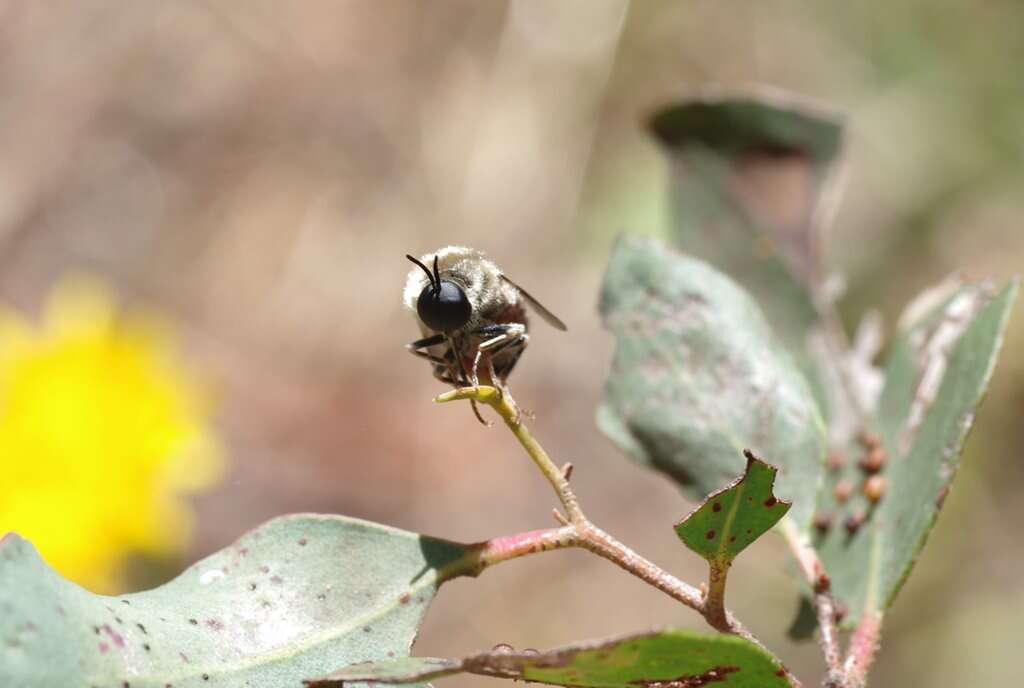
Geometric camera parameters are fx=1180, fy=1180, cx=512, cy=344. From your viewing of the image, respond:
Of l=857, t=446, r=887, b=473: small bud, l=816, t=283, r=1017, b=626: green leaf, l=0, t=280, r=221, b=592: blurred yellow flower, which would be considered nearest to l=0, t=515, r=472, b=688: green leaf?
l=816, t=283, r=1017, b=626: green leaf

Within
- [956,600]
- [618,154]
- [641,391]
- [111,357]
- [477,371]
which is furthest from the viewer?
[618,154]

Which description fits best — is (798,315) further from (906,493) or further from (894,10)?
(894,10)

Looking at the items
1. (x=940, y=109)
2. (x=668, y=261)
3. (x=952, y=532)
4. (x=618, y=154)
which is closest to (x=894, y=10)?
(x=940, y=109)

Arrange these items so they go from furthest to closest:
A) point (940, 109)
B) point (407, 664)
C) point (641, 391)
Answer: point (940, 109) → point (641, 391) → point (407, 664)

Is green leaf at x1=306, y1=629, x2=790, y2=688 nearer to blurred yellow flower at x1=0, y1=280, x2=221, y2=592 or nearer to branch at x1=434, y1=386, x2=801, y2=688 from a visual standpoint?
branch at x1=434, y1=386, x2=801, y2=688

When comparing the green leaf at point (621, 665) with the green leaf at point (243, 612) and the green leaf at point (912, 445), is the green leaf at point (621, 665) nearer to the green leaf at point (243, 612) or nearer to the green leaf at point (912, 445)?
the green leaf at point (243, 612)

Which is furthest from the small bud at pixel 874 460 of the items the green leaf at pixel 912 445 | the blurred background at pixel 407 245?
the blurred background at pixel 407 245
